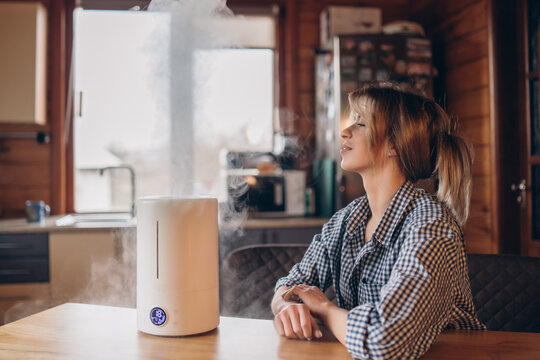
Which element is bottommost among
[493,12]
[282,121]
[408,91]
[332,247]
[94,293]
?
[94,293]

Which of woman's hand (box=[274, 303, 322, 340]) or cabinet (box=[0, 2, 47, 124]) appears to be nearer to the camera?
woman's hand (box=[274, 303, 322, 340])

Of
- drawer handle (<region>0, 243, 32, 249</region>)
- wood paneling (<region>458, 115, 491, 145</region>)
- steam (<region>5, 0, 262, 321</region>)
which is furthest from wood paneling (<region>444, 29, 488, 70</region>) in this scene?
drawer handle (<region>0, 243, 32, 249</region>)

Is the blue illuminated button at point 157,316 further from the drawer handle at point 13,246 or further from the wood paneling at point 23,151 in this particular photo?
the wood paneling at point 23,151

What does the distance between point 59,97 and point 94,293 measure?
152cm

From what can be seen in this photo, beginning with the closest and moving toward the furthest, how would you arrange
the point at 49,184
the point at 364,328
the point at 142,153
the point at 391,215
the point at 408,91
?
1. the point at 364,328
2. the point at 391,215
3. the point at 408,91
4. the point at 49,184
5. the point at 142,153

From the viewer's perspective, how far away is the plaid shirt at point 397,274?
84cm

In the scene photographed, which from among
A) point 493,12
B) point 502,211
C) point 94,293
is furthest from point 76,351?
point 493,12

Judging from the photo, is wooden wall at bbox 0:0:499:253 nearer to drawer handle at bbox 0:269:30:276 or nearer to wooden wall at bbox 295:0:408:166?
wooden wall at bbox 295:0:408:166

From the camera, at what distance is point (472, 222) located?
9.58 feet

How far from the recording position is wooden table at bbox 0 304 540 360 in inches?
33.2

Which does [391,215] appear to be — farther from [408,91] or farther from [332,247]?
[408,91]

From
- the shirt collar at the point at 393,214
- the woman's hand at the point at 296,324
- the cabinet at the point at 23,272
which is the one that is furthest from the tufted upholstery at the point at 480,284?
the cabinet at the point at 23,272

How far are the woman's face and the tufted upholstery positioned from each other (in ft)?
1.52

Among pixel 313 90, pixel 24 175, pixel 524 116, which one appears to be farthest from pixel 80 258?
pixel 524 116
